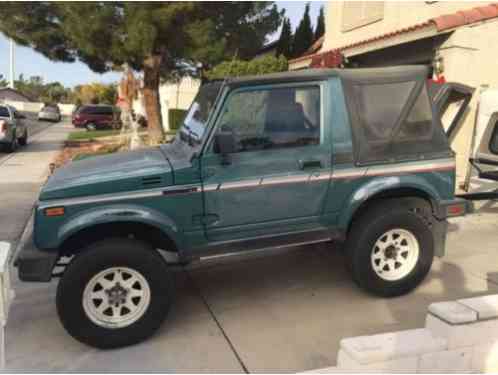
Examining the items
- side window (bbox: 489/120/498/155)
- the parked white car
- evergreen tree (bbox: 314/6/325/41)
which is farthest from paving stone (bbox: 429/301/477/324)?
the parked white car

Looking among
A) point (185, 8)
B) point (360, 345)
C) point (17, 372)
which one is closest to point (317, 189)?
point (360, 345)

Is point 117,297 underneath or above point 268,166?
underneath

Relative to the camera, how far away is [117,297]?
3.66 metres

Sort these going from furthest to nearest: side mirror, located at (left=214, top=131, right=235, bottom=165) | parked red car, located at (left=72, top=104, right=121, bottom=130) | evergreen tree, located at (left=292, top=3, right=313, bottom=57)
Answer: parked red car, located at (left=72, top=104, right=121, bottom=130) < evergreen tree, located at (left=292, top=3, right=313, bottom=57) < side mirror, located at (left=214, top=131, right=235, bottom=165)

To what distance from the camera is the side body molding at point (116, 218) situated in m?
3.55

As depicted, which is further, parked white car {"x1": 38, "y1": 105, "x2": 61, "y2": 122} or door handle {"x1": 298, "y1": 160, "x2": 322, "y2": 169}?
parked white car {"x1": 38, "y1": 105, "x2": 61, "y2": 122}

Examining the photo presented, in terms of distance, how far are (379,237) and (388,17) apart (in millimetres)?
7853

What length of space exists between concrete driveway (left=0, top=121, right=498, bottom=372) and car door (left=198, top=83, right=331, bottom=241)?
2.56ft

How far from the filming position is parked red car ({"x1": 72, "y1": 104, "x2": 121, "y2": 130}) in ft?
99.5

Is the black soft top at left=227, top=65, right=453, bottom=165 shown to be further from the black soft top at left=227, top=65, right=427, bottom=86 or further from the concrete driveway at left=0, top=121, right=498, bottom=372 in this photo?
the concrete driveway at left=0, top=121, right=498, bottom=372

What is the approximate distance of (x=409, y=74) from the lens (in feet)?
14.2

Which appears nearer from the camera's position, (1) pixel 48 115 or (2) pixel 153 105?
(2) pixel 153 105

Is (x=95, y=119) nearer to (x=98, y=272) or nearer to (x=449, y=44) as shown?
(x=449, y=44)

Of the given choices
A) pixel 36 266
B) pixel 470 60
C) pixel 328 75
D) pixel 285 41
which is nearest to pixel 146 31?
pixel 285 41
